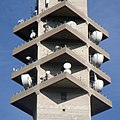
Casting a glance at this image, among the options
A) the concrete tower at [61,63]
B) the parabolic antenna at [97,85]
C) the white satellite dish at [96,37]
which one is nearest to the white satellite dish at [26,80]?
the concrete tower at [61,63]

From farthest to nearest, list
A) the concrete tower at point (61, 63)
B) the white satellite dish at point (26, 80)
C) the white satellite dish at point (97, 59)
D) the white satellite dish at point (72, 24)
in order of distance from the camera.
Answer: the white satellite dish at point (97, 59) → the white satellite dish at point (72, 24) → the white satellite dish at point (26, 80) → the concrete tower at point (61, 63)

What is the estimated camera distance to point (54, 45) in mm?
94812

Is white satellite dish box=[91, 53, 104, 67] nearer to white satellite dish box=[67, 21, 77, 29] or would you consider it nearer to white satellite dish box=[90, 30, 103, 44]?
white satellite dish box=[90, 30, 103, 44]

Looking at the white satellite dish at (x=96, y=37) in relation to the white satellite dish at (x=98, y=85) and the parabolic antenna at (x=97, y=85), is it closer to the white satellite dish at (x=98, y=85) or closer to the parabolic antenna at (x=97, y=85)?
the white satellite dish at (x=98, y=85)

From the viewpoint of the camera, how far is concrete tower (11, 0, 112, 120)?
90.2 metres

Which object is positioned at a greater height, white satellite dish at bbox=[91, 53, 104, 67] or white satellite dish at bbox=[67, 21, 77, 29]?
white satellite dish at bbox=[67, 21, 77, 29]

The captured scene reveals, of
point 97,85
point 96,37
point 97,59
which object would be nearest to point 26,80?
point 97,85

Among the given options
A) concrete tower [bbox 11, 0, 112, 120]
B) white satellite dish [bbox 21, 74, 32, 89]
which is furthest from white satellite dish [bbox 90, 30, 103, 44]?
white satellite dish [bbox 21, 74, 32, 89]

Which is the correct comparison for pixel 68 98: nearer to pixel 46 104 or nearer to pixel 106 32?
pixel 46 104

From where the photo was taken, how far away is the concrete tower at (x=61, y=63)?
90250 millimetres

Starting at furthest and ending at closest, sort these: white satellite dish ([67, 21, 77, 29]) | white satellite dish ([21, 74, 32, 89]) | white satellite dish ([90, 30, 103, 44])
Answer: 1. white satellite dish ([90, 30, 103, 44])
2. white satellite dish ([67, 21, 77, 29])
3. white satellite dish ([21, 74, 32, 89])

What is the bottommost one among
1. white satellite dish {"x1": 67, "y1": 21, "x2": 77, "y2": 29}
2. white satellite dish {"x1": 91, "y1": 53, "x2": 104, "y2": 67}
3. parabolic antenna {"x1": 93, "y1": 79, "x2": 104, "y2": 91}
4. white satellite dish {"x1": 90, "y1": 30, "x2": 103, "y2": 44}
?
parabolic antenna {"x1": 93, "y1": 79, "x2": 104, "y2": 91}

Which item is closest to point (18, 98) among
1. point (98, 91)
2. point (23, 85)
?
point (23, 85)

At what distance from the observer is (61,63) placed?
9350 centimetres
